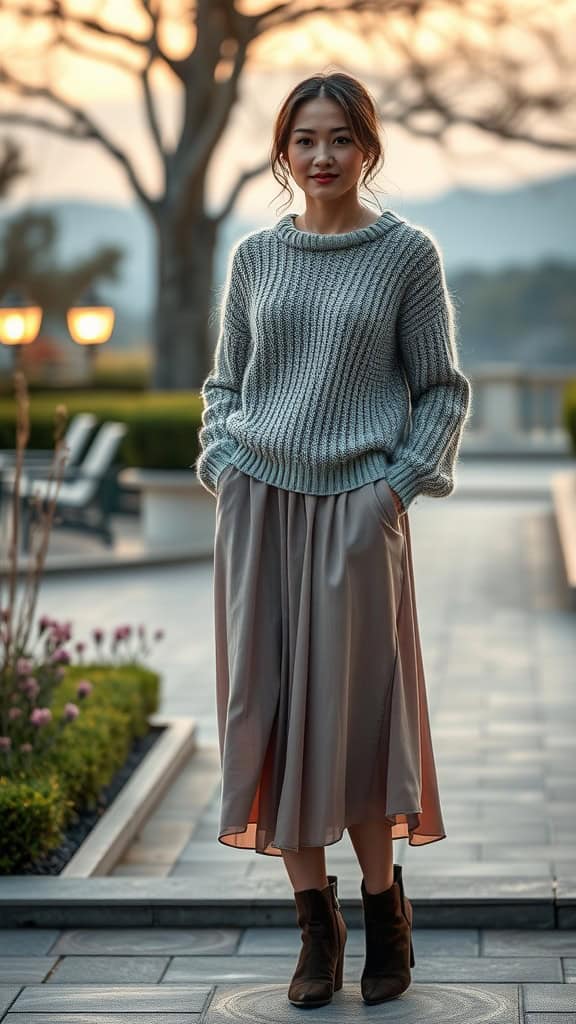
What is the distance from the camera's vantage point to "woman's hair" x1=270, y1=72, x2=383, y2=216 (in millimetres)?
3027

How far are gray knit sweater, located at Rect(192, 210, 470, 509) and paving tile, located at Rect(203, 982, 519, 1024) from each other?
3.04ft

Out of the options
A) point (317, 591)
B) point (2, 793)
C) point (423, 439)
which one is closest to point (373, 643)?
point (317, 591)

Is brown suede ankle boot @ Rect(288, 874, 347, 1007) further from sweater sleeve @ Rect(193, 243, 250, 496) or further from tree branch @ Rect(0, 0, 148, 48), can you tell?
tree branch @ Rect(0, 0, 148, 48)

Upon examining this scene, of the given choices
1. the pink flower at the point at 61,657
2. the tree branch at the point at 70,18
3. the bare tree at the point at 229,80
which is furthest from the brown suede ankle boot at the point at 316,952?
the tree branch at the point at 70,18

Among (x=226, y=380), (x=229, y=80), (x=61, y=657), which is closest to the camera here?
(x=226, y=380)

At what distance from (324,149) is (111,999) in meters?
1.65

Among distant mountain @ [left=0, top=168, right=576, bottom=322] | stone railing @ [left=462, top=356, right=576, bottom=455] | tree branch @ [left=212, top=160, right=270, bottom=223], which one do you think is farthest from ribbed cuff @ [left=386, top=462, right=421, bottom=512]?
distant mountain @ [left=0, top=168, right=576, bottom=322]

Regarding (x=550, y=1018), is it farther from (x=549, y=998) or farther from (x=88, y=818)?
(x=88, y=818)

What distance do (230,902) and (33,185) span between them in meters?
29.5

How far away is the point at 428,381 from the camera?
312 centimetres

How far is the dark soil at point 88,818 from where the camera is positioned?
409 centimetres

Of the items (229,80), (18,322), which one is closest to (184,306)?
(229,80)

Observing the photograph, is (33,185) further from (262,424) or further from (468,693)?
(262,424)

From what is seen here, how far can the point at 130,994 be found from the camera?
10.6 ft
